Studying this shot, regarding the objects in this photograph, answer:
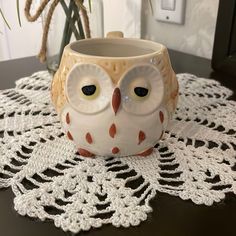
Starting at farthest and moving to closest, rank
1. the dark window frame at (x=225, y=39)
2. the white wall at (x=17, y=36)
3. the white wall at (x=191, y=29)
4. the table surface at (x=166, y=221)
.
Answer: the white wall at (x=17, y=36)
the white wall at (x=191, y=29)
the dark window frame at (x=225, y=39)
the table surface at (x=166, y=221)

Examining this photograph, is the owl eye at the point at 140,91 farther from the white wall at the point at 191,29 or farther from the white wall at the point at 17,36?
the white wall at the point at 17,36

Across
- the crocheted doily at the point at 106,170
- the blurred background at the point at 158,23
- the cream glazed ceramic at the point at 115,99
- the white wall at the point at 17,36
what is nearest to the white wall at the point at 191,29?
the blurred background at the point at 158,23

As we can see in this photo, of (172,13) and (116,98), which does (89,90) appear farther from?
(172,13)

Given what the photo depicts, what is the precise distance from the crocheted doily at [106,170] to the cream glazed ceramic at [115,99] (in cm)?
3

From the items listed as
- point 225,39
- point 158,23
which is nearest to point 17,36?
point 158,23

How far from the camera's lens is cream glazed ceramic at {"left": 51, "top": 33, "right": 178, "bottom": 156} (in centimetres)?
34

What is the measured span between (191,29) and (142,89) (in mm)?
493

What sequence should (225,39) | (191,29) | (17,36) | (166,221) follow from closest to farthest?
(166,221) < (225,39) < (191,29) < (17,36)

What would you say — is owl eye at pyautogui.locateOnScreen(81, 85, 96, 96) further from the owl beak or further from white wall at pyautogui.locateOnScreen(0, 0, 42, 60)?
white wall at pyautogui.locateOnScreen(0, 0, 42, 60)

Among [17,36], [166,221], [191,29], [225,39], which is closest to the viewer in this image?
[166,221]

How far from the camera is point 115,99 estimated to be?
Answer: 1.10ft

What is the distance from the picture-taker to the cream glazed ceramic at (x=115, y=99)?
1.10 feet

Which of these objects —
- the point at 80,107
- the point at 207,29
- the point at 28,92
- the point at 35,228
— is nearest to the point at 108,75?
the point at 80,107

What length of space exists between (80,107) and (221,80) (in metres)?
0.36
